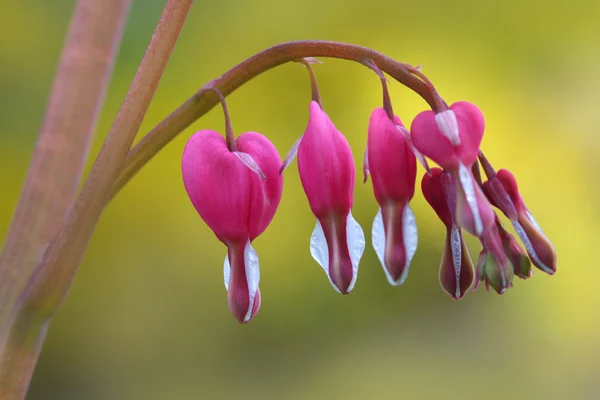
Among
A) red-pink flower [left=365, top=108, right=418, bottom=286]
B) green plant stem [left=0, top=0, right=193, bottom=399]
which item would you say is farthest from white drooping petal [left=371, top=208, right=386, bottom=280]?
green plant stem [left=0, top=0, right=193, bottom=399]

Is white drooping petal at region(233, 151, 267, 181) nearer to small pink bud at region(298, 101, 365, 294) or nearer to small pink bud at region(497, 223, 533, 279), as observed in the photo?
small pink bud at region(298, 101, 365, 294)

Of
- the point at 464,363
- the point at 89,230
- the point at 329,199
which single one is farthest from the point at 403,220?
the point at 464,363

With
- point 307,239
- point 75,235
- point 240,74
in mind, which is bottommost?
point 75,235

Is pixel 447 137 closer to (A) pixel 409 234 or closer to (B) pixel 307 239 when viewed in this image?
(A) pixel 409 234

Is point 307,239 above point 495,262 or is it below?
above

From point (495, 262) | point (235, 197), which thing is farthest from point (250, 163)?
point (495, 262)

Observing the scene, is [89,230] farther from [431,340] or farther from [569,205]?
[569,205]

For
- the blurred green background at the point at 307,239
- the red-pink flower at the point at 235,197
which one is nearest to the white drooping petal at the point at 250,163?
the red-pink flower at the point at 235,197
